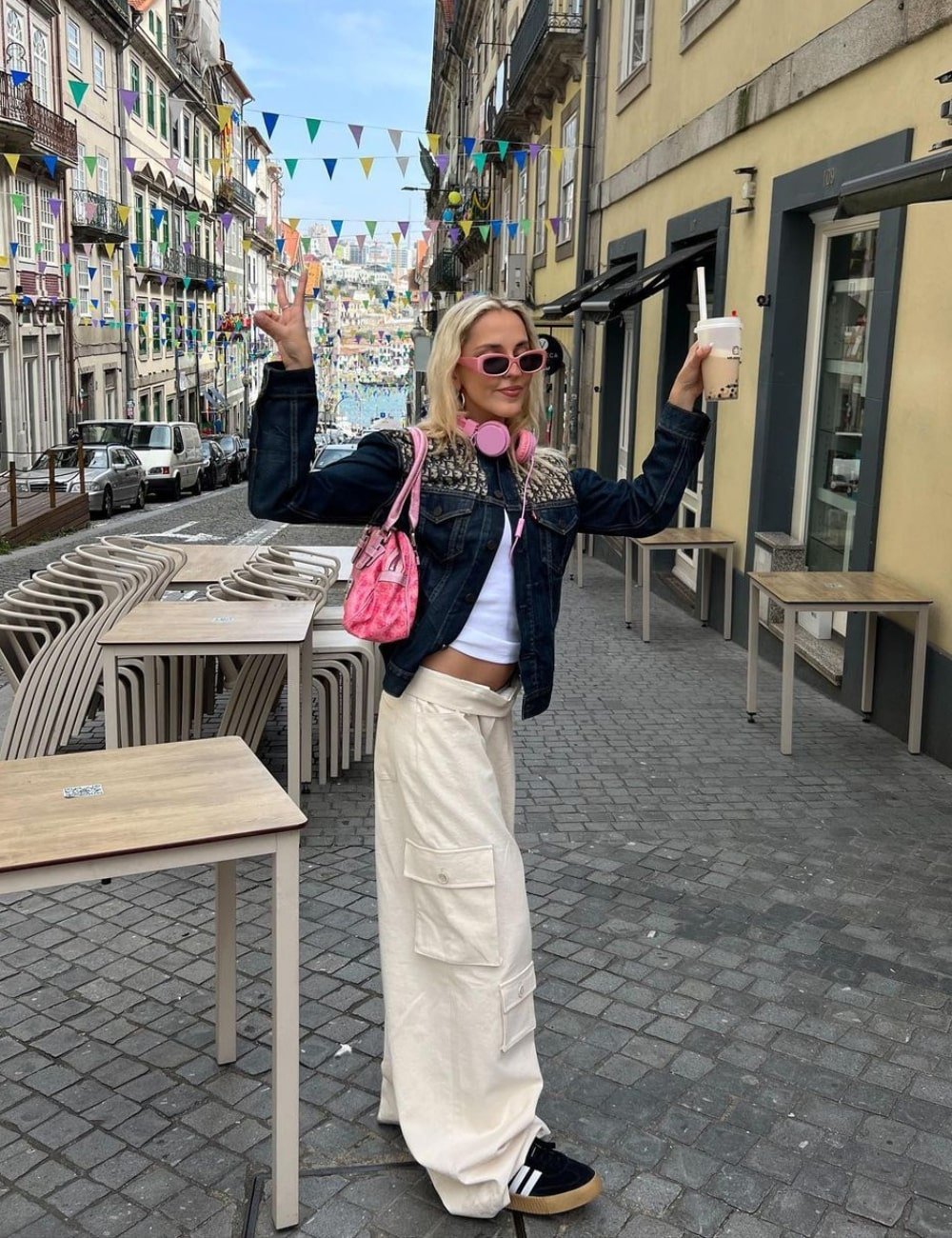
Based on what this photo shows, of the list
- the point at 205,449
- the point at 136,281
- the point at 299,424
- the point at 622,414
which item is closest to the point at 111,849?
the point at 299,424

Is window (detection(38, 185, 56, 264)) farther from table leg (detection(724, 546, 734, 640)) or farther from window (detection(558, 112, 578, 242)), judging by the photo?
table leg (detection(724, 546, 734, 640))

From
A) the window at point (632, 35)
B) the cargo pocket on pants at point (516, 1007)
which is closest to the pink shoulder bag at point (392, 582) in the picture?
the cargo pocket on pants at point (516, 1007)

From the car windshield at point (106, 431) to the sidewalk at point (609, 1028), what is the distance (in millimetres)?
24428

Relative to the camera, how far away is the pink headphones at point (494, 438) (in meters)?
2.70

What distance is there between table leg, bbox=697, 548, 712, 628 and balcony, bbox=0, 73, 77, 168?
996 inches

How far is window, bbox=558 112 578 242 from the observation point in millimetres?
17344

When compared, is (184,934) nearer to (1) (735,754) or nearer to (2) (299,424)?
(2) (299,424)

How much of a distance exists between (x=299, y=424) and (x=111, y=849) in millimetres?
947

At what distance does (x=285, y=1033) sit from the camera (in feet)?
8.63

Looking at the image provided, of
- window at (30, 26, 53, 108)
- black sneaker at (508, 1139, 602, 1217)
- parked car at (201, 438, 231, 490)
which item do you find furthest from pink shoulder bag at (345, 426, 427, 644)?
window at (30, 26, 53, 108)

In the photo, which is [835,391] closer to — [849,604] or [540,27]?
[849,604]

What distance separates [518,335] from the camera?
2.71 metres

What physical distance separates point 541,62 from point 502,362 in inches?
666

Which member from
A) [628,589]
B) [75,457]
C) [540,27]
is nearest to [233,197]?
[75,457]
